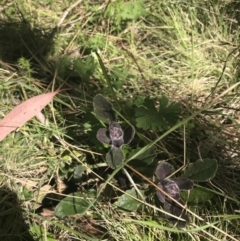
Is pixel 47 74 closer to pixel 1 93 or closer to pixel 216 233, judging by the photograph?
pixel 1 93

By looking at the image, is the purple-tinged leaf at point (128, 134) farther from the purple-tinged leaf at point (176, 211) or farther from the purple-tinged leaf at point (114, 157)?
the purple-tinged leaf at point (176, 211)

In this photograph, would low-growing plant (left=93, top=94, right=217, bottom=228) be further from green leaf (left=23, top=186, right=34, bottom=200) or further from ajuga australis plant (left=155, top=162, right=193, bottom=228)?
green leaf (left=23, top=186, right=34, bottom=200)

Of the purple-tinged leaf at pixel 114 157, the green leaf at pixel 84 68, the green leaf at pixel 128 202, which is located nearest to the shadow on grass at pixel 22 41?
the green leaf at pixel 84 68

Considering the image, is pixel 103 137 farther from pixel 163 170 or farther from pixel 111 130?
pixel 163 170

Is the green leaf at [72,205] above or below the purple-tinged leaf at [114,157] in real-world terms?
below

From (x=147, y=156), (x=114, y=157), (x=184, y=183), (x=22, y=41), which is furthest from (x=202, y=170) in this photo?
(x=22, y=41)

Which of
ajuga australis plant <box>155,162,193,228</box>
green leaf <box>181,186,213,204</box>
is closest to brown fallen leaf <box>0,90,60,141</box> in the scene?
ajuga australis plant <box>155,162,193,228</box>

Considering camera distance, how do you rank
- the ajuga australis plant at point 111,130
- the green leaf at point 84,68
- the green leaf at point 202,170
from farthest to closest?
the green leaf at point 84,68 < the ajuga australis plant at point 111,130 < the green leaf at point 202,170
